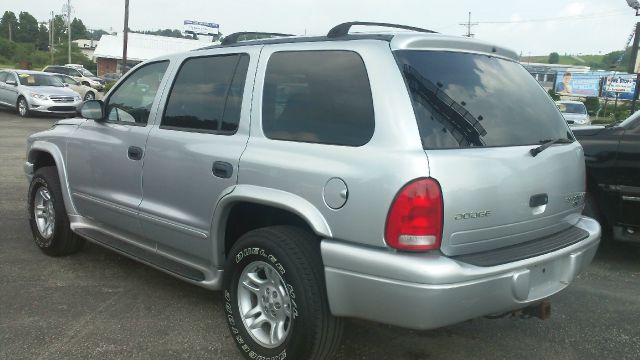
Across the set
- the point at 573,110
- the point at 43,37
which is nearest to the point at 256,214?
the point at 573,110

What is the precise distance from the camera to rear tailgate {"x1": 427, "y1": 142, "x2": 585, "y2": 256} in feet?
8.13

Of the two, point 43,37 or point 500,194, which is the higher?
point 43,37

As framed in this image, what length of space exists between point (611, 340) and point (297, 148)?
2.34 m

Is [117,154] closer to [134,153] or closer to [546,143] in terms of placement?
[134,153]

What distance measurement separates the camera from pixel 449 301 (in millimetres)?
2400

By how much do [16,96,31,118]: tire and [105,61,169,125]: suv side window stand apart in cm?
1564

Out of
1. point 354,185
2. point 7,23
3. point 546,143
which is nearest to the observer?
point 354,185

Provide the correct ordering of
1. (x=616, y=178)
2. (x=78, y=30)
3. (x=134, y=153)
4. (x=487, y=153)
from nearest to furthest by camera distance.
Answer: (x=487, y=153) → (x=134, y=153) → (x=616, y=178) → (x=78, y=30)

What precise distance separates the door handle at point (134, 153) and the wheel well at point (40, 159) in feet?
4.54

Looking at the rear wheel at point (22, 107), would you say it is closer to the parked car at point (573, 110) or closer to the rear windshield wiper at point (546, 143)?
the parked car at point (573, 110)

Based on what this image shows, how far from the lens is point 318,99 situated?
114 inches

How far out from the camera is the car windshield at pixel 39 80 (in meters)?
18.5

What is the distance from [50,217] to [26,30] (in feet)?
407

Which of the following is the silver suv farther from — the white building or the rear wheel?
the white building
